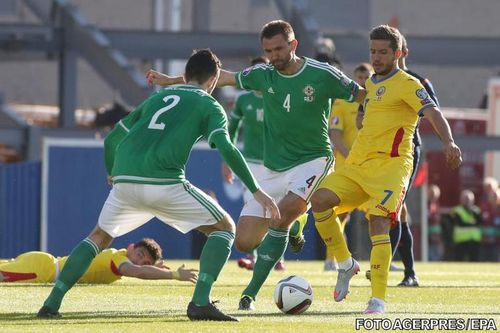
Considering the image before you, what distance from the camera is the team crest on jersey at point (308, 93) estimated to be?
10.8 meters

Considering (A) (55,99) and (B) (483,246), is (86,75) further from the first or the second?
(B) (483,246)

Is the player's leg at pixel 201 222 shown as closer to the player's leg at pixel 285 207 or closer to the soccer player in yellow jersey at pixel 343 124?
the player's leg at pixel 285 207

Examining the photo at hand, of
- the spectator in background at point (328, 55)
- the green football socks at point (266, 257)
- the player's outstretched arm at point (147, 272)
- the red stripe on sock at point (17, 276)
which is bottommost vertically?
the red stripe on sock at point (17, 276)

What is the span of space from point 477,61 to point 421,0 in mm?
18063

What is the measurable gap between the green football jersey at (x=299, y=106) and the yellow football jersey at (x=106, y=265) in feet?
6.87

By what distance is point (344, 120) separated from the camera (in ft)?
50.9

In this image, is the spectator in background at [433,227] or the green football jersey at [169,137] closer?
the green football jersey at [169,137]

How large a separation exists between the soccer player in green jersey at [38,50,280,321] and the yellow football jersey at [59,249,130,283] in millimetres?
2773

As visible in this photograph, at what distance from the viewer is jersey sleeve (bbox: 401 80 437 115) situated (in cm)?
1043

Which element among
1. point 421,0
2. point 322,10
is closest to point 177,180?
point 322,10

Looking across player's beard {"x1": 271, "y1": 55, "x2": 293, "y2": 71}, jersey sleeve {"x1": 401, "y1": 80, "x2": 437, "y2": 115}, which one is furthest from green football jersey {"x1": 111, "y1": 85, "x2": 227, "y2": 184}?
jersey sleeve {"x1": 401, "y1": 80, "x2": 437, "y2": 115}

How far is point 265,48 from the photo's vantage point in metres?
10.6

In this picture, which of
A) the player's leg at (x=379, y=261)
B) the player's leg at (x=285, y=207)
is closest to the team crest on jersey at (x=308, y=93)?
the player's leg at (x=285, y=207)

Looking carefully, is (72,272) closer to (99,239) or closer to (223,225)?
(99,239)
